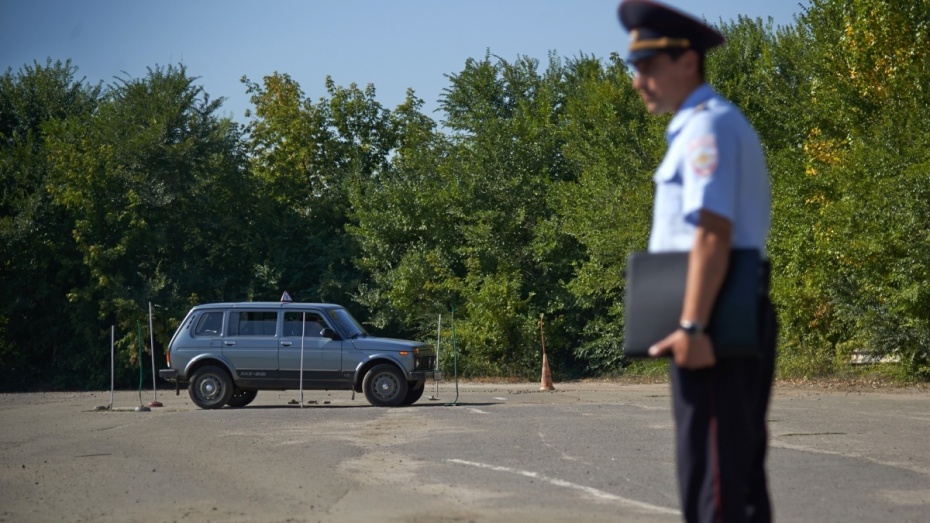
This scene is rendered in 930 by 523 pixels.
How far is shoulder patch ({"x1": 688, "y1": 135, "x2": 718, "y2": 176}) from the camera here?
3.66 meters

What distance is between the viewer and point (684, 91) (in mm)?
3922

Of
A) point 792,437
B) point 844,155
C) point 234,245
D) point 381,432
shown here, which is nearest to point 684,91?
point 792,437

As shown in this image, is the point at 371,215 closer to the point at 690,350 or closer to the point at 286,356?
the point at 286,356

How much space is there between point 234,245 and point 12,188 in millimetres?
7308

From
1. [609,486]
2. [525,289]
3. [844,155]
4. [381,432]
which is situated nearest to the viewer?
[609,486]

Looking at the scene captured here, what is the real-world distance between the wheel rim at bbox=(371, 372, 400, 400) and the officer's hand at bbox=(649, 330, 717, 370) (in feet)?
56.9

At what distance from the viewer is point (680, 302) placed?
3.67 metres

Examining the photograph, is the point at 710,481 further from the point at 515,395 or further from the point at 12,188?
the point at 12,188

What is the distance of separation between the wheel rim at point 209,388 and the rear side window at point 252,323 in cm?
87

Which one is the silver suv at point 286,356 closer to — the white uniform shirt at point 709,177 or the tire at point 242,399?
the tire at point 242,399

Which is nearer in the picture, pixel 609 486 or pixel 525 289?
pixel 609 486

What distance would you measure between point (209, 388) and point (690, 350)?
18.7m

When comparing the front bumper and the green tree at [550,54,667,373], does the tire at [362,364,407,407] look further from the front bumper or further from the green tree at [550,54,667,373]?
the green tree at [550,54,667,373]

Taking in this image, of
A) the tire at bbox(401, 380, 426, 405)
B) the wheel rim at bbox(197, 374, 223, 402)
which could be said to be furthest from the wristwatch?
the wheel rim at bbox(197, 374, 223, 402)
